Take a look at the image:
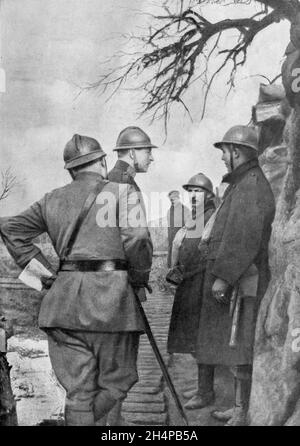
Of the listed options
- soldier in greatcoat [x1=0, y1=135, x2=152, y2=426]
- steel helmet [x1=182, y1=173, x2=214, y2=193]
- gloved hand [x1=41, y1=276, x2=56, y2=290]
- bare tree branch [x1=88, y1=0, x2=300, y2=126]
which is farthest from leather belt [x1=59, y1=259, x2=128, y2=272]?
bare tree branch [x1=88, y1=0, x2=300, y2=126]

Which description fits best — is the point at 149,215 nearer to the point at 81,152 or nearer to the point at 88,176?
the point at 88,176

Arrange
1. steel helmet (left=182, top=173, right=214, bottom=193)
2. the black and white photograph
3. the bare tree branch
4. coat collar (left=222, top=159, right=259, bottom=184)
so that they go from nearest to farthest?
the black and white photograph
coat collar (left=222, top=159, right=259, bottom=184)
steel helmet (left=182, top=173, right=214, bottom=193)
the bare tree branch

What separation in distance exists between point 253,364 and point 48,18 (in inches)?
114

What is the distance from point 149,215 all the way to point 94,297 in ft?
2.47

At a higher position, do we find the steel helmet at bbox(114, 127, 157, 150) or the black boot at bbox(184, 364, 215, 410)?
the steel helmet at bbox(114, 127, 157, 150)

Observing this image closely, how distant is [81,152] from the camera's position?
412 centimetres

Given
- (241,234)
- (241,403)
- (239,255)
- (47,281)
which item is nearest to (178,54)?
(241,234)

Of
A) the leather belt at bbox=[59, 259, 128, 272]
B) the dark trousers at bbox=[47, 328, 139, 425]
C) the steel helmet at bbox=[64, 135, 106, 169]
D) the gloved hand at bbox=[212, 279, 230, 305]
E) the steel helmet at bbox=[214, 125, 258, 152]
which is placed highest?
the steel helmet at bbox=[214, 125, 258, 152]

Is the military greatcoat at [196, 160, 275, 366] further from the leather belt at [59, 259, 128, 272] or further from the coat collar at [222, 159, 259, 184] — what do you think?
the leather belt at [59, 259, 128, 272]

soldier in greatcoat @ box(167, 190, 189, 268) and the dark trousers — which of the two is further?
soldier in greatcoat @ box(167, 190, 189, 268)

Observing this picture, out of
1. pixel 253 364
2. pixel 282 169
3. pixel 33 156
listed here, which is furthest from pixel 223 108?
pixel 253 364

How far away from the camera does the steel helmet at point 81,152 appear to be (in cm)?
407

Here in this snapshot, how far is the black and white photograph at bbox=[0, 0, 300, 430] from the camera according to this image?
3.89 metres

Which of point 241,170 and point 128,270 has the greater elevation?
point 241,170
